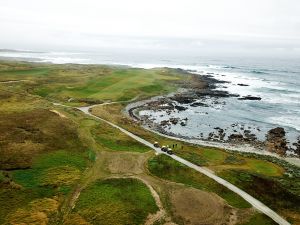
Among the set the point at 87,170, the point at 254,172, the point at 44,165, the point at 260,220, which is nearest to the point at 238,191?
the point at 260,220

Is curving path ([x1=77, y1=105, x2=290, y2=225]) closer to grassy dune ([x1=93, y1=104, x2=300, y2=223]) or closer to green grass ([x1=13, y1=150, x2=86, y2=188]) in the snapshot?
grassy dune ([x1=93, y1=104, x2=300, y2=223])

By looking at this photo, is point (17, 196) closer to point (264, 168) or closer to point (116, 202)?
point (116, 202)

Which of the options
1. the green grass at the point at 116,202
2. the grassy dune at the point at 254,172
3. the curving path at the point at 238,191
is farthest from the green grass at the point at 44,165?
the grassy dune at the point at 254,172

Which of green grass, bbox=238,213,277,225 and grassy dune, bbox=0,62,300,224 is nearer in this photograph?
green grass, bbox=238,213,277,225

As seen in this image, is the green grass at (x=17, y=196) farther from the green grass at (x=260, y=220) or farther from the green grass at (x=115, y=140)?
the green grass at (x=260, y=220)

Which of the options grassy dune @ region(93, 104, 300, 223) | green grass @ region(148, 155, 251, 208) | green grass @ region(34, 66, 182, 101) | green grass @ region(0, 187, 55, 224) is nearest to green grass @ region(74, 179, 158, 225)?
green grass @ region(0, 187, 55, 224)

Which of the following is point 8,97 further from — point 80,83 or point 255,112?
point 255,112

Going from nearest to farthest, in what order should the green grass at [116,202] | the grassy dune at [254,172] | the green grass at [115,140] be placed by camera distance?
the green grass at [116,202]
the grassy dune at [254,172]
the green grass at [115,140]
